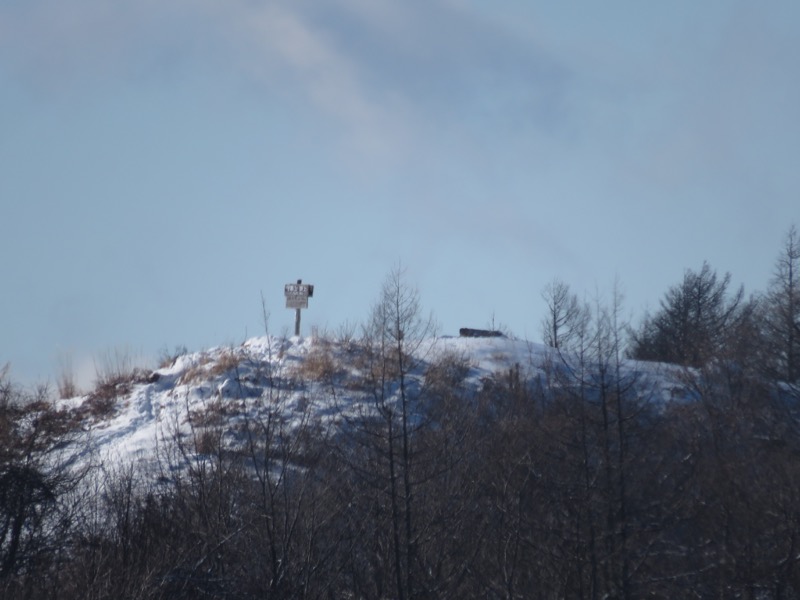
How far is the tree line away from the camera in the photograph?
47.2ft

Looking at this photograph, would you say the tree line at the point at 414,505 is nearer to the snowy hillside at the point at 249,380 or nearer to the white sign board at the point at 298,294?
the snowy hillside at the point at 249,380

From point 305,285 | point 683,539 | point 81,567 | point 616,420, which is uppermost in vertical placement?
point 305,285

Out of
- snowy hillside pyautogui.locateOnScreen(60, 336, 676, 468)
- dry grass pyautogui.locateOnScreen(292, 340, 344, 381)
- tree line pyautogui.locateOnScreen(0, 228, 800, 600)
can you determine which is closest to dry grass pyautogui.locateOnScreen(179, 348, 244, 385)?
snowy hillside pyautogui.locateOnScreen(60, 336, 676, 468)

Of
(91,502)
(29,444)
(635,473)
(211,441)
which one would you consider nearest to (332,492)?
(211,441)

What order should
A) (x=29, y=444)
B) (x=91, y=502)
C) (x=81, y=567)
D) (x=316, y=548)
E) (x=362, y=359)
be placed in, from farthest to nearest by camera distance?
(x=362, y=359) < (x=29, y=444) < (x=91, y=502) < (x=316, y=548) < (x=81, y=567)

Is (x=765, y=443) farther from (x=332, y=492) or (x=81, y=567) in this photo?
(x=81, y=567)

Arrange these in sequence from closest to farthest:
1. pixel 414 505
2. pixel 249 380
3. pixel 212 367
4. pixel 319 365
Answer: pixel 414 505, pixel 249 380, pixel 319 365, pixel 212 367

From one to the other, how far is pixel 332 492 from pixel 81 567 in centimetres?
509

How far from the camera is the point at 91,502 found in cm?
1775

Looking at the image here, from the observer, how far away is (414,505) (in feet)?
54.2

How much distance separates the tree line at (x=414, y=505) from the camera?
14.4 m

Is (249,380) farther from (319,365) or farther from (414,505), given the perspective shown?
(414,505)

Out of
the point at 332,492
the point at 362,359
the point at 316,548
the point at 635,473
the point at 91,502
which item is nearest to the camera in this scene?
the point at 316,548

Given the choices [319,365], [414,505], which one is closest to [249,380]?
[319,365]
